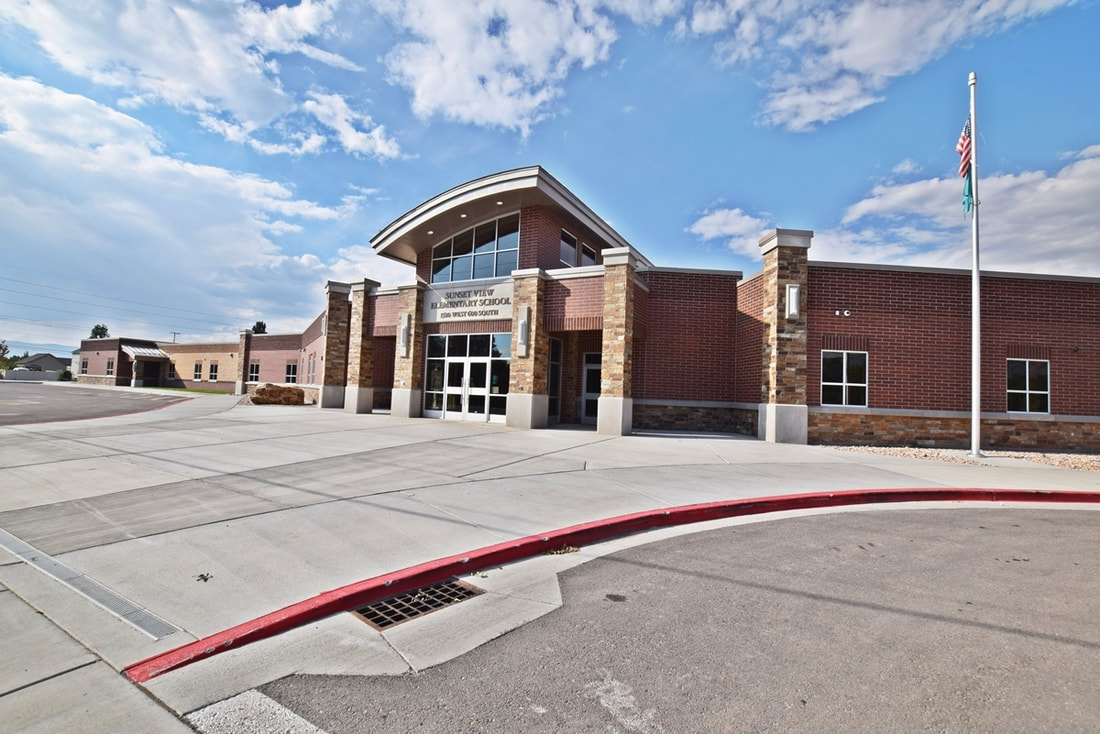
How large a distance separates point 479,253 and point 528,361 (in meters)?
6.48

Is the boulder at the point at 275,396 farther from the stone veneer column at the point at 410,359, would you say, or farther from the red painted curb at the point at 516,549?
the red painted curb at the point at 516,549

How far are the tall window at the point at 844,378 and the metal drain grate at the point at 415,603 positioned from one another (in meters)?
14.3

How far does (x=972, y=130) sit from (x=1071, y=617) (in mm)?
15022

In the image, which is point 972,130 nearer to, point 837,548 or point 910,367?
point 910,367

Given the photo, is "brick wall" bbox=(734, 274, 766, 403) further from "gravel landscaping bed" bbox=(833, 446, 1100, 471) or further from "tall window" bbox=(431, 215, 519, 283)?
"tall window" bbox=(431, 215, 519, 283)

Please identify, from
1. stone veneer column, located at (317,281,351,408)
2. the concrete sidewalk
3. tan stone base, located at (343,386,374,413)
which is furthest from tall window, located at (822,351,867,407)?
stone veneer column, located at (317,281,351,408)

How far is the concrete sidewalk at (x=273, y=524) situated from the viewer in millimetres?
3326

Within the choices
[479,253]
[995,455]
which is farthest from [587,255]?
[995,455]

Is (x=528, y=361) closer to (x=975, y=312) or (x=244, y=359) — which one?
(x=975, y=312)

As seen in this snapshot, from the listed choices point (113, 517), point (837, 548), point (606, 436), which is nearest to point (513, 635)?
point (837, 548)

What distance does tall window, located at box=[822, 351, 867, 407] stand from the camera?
15844mm

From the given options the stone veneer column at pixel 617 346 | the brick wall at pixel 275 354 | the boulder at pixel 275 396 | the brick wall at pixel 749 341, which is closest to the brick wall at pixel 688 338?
the brick wall at pixel 749 341

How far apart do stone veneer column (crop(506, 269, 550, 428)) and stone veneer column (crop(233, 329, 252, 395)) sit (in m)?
34.1

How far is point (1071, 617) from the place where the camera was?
4.17 metres
